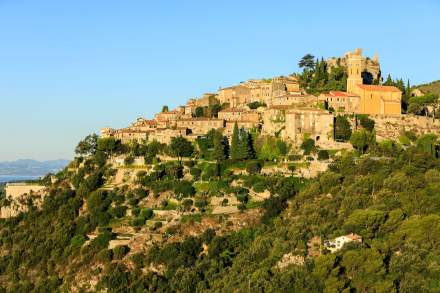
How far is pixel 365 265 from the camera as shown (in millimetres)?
39344

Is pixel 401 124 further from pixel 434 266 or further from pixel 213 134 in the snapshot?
pixel 434 266

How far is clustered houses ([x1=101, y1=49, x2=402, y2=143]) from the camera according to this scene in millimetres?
56125

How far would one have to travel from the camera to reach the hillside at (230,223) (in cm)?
4059

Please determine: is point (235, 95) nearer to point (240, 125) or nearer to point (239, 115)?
point (239, 115)

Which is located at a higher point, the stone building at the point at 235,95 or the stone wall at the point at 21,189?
the stone building at the point at 235,95

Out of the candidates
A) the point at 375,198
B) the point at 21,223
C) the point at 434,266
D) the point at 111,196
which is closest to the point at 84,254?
the point at 111,196

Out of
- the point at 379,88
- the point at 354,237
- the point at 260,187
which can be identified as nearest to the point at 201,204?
the point at 260,187

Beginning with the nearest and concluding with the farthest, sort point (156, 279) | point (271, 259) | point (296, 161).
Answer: point (271, 259) → point (156, 279) → point (296, 161)

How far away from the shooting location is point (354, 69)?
63.9 meters

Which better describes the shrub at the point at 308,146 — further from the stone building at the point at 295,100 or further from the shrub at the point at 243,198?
the shrub at the point at 243,198

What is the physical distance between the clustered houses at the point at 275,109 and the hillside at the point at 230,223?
197 centimetres

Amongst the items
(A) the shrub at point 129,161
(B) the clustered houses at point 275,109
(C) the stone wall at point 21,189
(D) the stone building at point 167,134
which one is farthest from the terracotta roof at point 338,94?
(C) the stone wall at point 21,189

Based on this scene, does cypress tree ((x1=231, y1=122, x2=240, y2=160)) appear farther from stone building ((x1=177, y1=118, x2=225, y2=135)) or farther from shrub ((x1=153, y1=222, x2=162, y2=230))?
shrub ((x1=153, y1=222, x2=162, y2=230))

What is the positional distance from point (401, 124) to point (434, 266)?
66.6 feet
